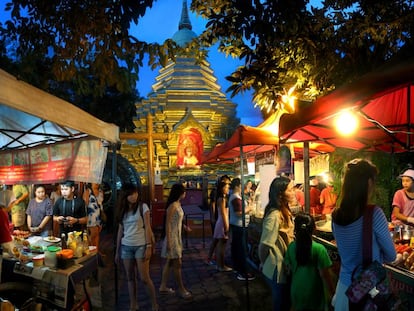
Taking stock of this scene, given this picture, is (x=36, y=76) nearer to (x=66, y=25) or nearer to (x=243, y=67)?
(x=66, y=25)

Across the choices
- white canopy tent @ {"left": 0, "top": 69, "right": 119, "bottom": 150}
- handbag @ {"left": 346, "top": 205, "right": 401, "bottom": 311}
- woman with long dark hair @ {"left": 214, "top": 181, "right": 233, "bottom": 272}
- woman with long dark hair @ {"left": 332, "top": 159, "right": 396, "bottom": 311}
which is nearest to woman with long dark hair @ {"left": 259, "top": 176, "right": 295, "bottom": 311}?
woman with long dark hair @ {"left": 332, "top": 159, "right": 396, "bottom": 311}

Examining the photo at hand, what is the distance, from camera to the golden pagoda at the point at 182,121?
2077 cm

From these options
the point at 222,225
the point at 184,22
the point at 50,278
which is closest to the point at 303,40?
the point at 222,225

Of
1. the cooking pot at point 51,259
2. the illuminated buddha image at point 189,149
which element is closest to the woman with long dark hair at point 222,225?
the cooking pot at point 51,259

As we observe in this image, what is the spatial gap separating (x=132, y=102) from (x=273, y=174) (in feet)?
77.5

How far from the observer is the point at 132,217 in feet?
16.1

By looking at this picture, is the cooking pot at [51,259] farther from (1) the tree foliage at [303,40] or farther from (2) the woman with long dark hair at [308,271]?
(1) the tree foliage at [303,40]

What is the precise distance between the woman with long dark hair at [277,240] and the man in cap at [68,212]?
4.00 m

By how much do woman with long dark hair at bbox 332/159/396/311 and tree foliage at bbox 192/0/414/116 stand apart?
10.4 ft

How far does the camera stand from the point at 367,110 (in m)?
5.23

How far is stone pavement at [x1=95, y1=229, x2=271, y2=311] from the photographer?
5359 mm

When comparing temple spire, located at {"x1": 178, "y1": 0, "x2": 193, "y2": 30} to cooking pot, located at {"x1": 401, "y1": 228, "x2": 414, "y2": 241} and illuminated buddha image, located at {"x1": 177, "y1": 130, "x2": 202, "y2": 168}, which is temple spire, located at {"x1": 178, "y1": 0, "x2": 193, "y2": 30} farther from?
cooking pot, located at {"x1": 401, "y1": 228, "x2": 414, "y2": 241}

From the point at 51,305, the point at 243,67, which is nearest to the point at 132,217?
the point at 51,305

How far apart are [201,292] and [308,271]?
324cm
